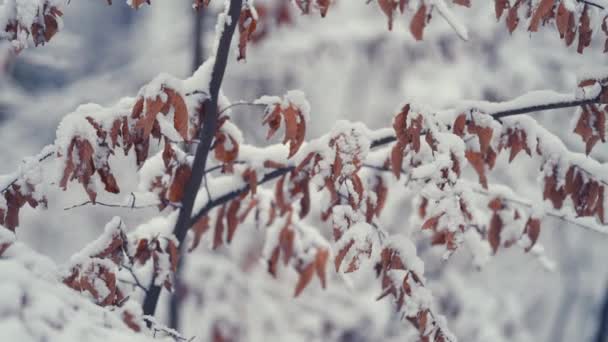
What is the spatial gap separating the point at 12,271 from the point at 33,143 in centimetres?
731

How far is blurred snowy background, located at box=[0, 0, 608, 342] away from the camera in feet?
22.4

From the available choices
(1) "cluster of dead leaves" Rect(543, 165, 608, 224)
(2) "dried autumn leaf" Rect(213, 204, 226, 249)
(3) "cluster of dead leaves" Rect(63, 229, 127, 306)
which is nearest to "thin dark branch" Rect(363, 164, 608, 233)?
(1) "cluster of dead leaves" Rect(543, 165, 608, 224)

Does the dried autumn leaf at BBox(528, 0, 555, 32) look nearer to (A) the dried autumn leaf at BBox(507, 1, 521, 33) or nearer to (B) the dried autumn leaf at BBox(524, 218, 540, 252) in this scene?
(A) the dried autumn leaf at BBox(507, 1, 521, 33)

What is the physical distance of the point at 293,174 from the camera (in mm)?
2494

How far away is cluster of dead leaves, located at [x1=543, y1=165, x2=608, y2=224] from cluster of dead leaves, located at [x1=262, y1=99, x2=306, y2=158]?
107cm

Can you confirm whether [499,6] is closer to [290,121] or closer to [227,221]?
[290,121]

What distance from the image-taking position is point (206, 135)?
2.28m

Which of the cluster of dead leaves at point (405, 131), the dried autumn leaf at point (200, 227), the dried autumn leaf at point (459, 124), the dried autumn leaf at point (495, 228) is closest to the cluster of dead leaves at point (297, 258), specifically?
the dried autumn leaf at point (200, 227)

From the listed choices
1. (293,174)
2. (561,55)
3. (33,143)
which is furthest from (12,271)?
(561,55)

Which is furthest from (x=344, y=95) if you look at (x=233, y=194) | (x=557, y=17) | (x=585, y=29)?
(x=557, y=17)

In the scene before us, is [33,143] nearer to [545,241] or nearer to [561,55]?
[561,55]

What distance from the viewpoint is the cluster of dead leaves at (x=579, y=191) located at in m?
2.36

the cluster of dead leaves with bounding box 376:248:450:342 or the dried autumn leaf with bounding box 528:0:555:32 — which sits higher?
the dried autumn leaf with bounding box 528:0:555:32

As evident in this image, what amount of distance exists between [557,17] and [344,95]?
6.98m
